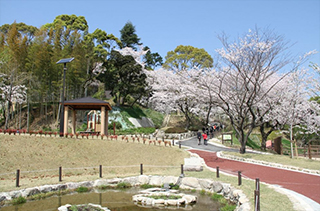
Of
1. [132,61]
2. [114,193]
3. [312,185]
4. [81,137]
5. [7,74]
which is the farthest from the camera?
[132,61]

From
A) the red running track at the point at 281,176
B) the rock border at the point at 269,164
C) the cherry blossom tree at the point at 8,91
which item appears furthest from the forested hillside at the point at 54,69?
the red running track at the point at 281,176

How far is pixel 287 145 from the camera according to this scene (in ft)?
109

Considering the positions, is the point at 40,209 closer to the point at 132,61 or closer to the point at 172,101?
the point at 132,61

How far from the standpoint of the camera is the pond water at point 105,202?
9055 mm

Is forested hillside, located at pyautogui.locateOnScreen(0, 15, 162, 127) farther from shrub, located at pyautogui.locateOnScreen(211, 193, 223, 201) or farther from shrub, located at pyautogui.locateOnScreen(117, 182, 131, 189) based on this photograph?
shrub, located at pyautogui.locateOnScreen(211, 193, 223, 201)

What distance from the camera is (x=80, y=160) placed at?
15.8 m

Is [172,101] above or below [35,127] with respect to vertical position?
above

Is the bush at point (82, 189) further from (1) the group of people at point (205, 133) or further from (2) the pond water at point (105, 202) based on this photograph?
(1) the group of people at point (205, 133)

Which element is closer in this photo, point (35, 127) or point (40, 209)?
→ point (40, 209)

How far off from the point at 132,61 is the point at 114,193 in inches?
1068

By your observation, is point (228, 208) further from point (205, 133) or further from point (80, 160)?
point (205, 133)

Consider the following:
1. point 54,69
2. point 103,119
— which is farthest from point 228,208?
point 54,69

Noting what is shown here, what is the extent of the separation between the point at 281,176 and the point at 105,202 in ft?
25.5

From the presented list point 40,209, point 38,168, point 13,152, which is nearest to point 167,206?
point 40,209
